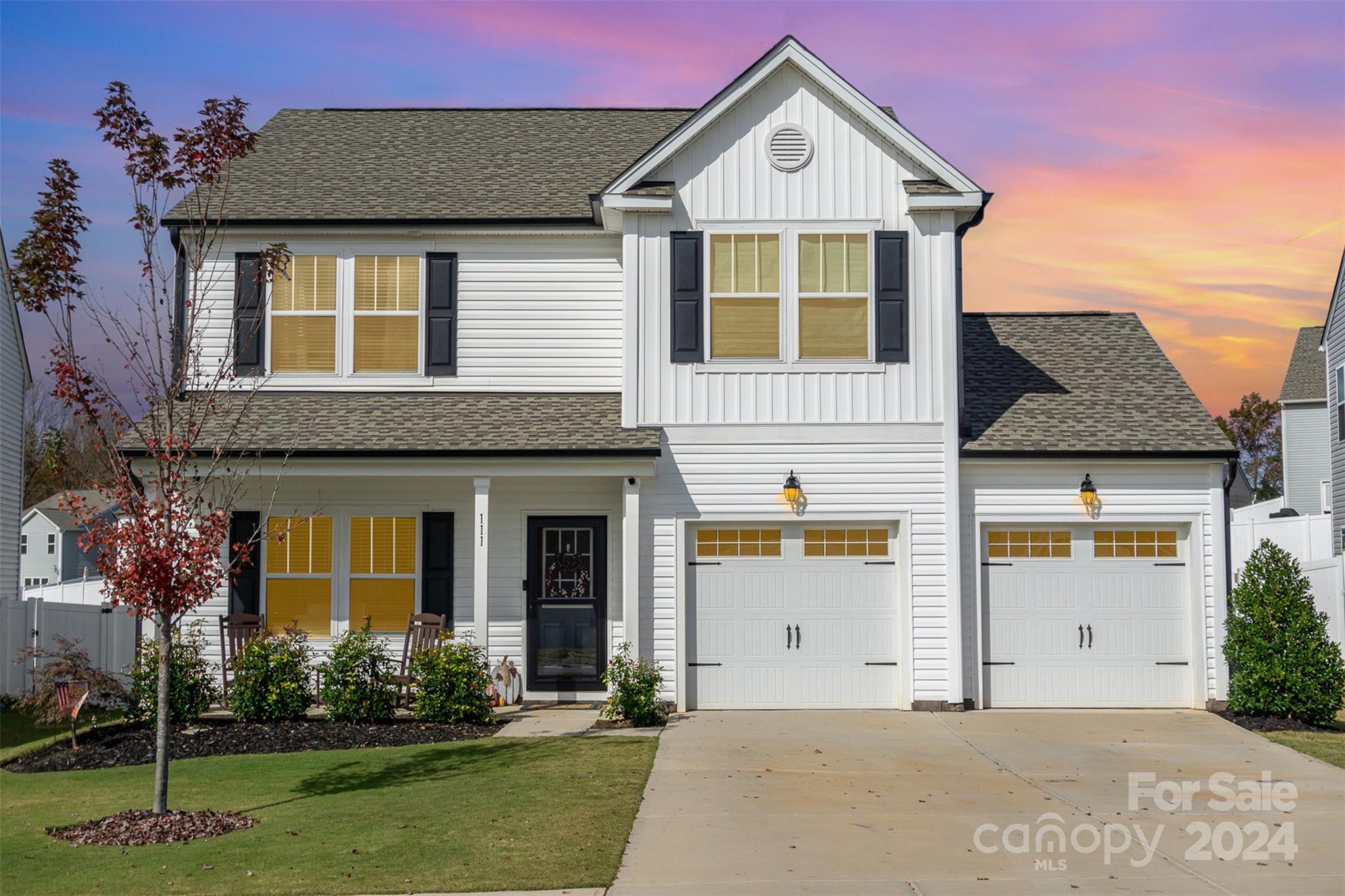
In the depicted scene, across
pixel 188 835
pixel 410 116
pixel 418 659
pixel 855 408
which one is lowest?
pixel 188 835

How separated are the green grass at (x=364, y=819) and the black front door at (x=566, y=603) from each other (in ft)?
9.01

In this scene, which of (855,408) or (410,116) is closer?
(855,408)

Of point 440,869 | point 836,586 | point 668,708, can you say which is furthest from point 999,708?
point 440,869

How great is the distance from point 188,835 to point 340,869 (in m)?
1.71

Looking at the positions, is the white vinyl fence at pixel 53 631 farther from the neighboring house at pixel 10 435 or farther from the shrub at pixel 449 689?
the neighboring house at pixel 10 435

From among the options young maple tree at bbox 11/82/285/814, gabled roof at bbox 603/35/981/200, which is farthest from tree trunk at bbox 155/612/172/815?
gabled roof at bbox 603/35/981/200

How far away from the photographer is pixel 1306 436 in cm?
3931

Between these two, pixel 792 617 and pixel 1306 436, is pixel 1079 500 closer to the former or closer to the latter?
pixel 792 617

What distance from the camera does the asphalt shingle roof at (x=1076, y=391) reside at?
14.9 m

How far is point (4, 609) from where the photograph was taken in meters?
16.1

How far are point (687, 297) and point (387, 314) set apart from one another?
399 centimetres

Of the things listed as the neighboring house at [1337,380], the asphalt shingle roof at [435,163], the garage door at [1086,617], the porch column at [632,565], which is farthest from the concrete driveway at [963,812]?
the neighboring house at [1337,380]

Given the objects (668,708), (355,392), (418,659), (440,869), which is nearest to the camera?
(440,869)

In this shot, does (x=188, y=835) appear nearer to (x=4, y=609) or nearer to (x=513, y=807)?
(x=513, y=807)
